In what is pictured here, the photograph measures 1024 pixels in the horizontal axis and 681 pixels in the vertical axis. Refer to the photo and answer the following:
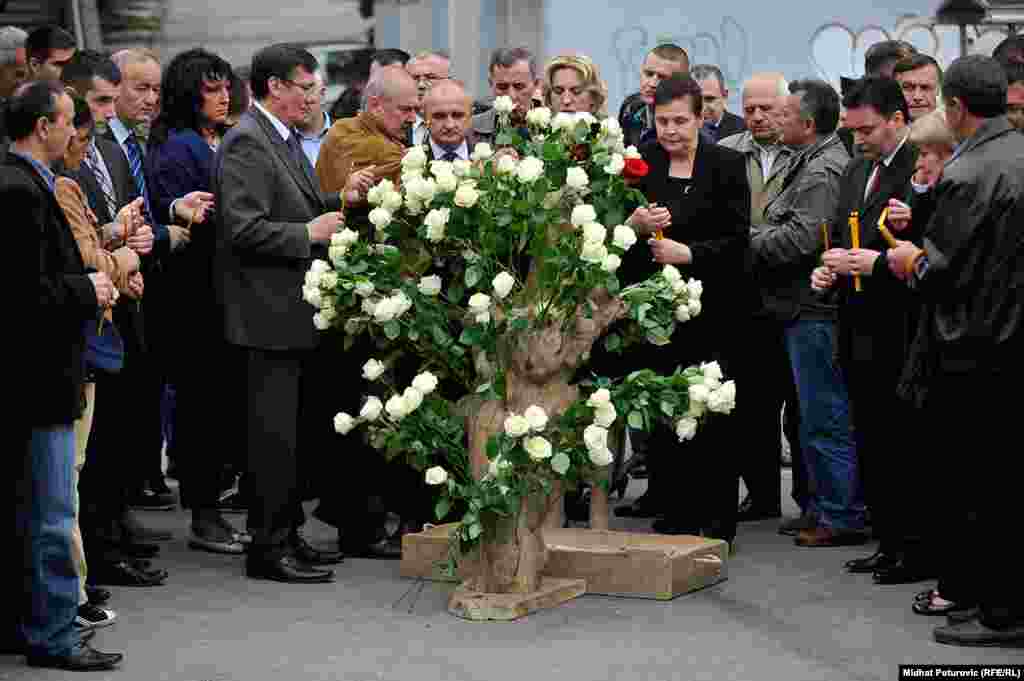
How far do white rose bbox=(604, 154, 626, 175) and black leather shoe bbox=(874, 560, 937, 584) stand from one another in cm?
217

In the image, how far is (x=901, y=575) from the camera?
7.90 metres

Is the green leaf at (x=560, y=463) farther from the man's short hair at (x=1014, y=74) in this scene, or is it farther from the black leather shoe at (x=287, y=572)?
the man's short hair at (x=1014, y=74)

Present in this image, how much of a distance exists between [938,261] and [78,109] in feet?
11.1

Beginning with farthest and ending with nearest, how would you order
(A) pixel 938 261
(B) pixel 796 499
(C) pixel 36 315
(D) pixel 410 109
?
1. (B) pixel 796 499
2. (D) pixel 410 109
3. (A) pixel 938 261
4. (C) pixel 36 315

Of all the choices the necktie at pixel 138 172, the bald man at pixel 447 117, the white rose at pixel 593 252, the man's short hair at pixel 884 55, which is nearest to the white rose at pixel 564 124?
the white rose at pixel 593 252

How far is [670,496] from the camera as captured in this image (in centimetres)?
873

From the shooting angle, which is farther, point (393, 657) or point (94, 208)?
point (94, 208)

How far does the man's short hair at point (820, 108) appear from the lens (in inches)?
364

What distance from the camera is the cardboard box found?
7.61 metres

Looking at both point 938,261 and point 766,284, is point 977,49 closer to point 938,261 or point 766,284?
point 766,284

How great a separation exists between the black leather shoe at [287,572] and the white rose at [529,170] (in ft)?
6.81

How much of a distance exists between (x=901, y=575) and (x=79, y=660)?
3.57 m

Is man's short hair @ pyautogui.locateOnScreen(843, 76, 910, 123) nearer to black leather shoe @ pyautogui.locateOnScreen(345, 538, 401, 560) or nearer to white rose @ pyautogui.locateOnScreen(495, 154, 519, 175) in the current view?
white rose @ pyautogui.locateOnScreen(495, 154, 519, 175)

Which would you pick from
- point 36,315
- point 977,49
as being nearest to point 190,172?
point 36,315
